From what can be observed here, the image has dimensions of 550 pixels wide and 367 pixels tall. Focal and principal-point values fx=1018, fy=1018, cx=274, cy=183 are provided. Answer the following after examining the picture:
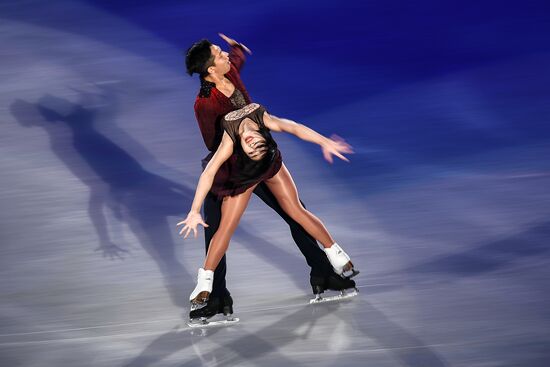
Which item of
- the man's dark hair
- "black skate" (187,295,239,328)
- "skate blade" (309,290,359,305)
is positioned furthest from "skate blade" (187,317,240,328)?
the man's dark hair

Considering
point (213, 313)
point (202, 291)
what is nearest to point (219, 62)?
point (202, 291)

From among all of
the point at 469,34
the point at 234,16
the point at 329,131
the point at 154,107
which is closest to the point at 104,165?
the point at 154,107

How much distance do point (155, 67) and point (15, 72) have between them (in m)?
1.38

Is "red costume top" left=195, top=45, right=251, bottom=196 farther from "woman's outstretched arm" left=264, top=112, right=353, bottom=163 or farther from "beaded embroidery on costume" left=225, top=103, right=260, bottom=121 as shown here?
"woman's outstretched arm" left=264, top=112, right=353, bottom=163

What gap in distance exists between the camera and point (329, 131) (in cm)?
861

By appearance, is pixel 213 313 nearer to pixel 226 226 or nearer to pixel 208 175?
pixel 226 226

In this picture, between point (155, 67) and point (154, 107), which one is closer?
point (154, 107)

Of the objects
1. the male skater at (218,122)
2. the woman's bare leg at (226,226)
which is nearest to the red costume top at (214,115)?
the male skater at (218,122)

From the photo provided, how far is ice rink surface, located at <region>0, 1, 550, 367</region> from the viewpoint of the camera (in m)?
5.18

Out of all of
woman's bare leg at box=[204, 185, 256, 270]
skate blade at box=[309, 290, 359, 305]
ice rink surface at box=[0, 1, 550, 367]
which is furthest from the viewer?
skate blade at box=[309, 290, 359, 305]

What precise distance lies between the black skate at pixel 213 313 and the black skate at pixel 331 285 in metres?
0.51

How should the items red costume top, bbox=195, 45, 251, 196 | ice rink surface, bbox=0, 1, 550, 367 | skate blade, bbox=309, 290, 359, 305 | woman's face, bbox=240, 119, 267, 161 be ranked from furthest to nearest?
skate blade, bbox=309, 290, 359, 305 → red costume top, bbox=195, 45, 251, 196 → woman's face, bbox=240, 119, 267, 161 → ice rink surface, bbox=0, 1, 550, 367

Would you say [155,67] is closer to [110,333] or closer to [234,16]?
[234,16]

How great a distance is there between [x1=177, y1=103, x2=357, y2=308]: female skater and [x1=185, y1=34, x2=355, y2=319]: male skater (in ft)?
0.21
